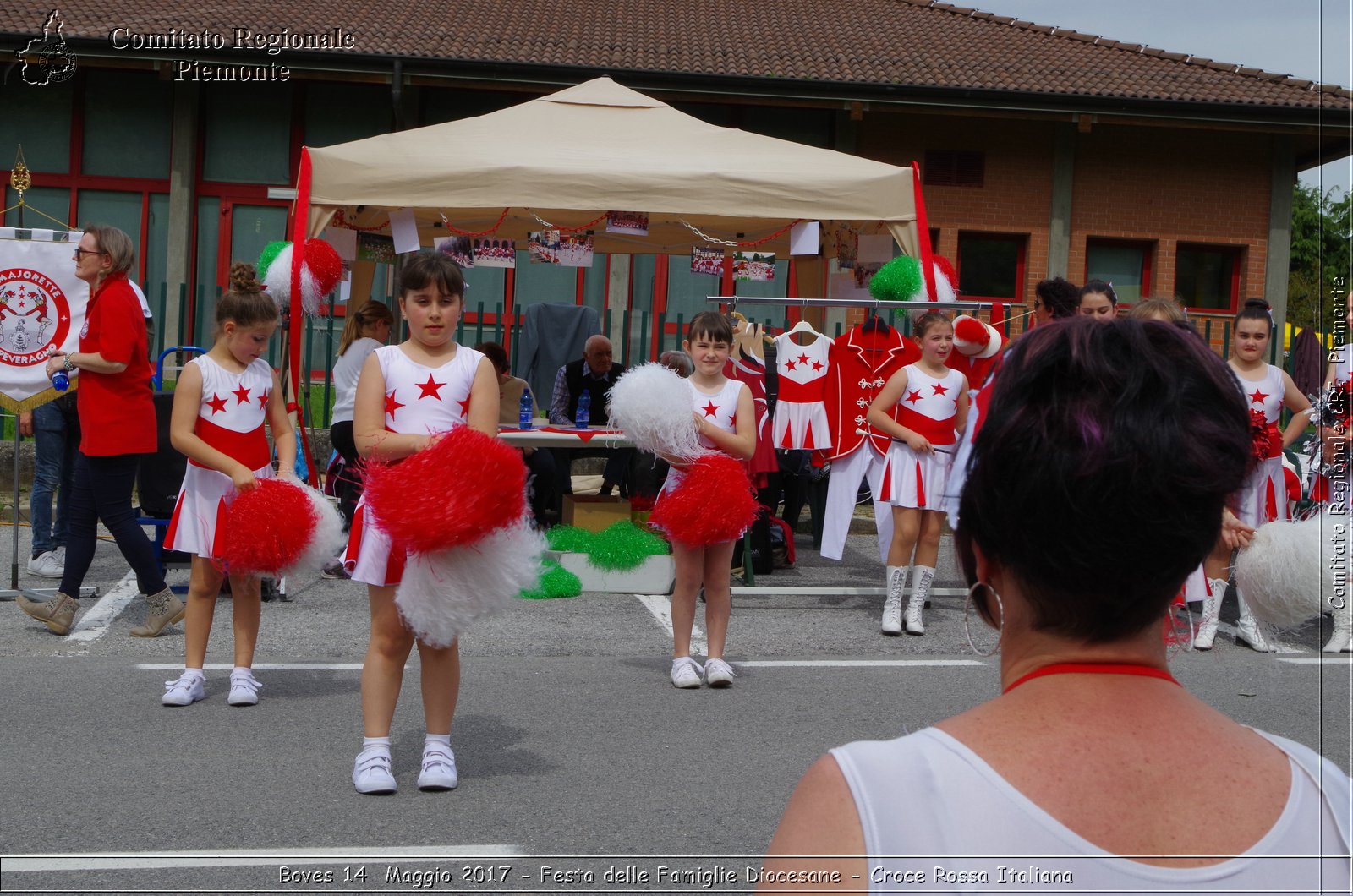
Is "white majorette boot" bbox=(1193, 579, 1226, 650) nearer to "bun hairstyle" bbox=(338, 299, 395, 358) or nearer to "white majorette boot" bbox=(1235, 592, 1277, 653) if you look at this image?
"white majorette boot" bbox=(1235, 592, 1277, 653)

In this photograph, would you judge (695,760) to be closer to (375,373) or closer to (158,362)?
(375,373)

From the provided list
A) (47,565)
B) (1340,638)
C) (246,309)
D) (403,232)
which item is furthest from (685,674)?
(47,565)

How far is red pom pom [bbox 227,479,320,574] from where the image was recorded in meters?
5.16

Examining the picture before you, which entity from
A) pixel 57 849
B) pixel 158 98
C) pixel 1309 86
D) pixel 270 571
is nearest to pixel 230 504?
pixel 270 571

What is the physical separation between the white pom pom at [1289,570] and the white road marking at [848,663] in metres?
3.28

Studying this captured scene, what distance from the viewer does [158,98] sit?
61.1 ft

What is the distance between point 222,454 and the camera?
5.47m

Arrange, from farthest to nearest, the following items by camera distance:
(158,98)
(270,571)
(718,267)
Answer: (158,98) < (718,267) < (270,571)

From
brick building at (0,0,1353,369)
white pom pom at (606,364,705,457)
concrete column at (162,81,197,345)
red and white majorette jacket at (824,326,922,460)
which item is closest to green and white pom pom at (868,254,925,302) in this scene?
red and white majorette jacket at (824,326,922,460)

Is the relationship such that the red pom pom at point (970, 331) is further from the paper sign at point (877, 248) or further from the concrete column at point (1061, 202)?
the concrete column at point (1061, 202)

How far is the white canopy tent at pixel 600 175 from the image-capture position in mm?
8469

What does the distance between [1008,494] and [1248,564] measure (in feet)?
7.94

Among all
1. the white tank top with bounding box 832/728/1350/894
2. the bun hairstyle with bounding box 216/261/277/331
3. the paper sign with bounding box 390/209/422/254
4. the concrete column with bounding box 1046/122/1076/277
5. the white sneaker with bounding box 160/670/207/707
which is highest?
the concrete column with bounding box 1046/122/1076/277

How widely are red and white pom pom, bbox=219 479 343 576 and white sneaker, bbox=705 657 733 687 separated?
5.86ft
